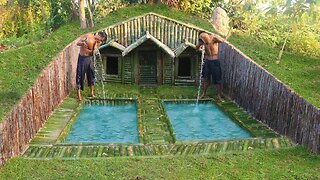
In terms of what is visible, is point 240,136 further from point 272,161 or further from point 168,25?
point 168,25

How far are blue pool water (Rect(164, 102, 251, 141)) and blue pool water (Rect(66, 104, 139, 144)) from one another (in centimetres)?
108

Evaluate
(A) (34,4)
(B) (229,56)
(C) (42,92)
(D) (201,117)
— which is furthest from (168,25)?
(A) (34,4)

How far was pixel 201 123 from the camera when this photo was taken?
11500 millimetres

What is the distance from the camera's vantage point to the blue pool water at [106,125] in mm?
10289

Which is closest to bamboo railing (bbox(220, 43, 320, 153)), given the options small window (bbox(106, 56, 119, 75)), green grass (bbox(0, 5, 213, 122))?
small window (bbox(106, 56, 119, 75))

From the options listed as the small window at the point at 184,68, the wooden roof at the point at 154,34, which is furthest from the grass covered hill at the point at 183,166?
the small window at the point at 184,68

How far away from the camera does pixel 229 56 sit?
1377cm

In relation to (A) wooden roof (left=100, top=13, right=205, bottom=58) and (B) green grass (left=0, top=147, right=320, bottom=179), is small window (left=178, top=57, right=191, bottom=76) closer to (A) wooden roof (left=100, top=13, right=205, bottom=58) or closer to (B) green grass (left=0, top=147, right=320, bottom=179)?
(A) wooden roof (left=100, top=13, right=205, bottom=58)

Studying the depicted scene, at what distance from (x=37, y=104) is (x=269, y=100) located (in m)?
5.47

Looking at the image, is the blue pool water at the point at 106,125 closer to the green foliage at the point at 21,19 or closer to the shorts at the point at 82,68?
the shorts at the point at 82,68

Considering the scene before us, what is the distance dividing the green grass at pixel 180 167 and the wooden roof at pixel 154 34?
6.90 m

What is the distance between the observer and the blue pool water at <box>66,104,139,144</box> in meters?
10.3

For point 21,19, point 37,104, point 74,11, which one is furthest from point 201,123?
point 21,19

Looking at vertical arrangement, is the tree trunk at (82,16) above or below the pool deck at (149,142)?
above
